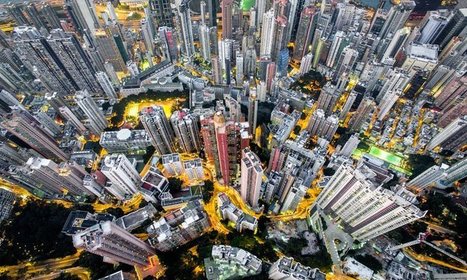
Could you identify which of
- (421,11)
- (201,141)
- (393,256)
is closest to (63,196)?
(201,141)

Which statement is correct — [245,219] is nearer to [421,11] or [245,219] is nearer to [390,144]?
[390,144]

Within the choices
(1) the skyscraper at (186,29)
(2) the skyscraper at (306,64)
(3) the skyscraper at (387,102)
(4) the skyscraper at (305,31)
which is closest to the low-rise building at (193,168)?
(2) the skyscraper at (306,64)

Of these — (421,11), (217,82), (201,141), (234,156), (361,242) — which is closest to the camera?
(361,242)

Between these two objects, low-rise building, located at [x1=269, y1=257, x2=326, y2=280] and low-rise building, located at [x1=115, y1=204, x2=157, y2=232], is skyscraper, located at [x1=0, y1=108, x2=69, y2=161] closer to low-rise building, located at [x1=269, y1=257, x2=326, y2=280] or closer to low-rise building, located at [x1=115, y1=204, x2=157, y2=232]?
low-rise building, located at [x1=115, y1=204, x2=157, y2=232]

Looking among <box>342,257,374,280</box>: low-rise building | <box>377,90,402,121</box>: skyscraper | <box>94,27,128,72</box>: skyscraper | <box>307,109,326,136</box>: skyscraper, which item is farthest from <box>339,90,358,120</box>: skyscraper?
<box>94,27,128,72</box>: skyscraper

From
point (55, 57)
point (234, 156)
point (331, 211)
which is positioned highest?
point (55, 57)

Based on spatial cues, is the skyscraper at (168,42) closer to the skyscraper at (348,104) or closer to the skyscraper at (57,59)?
the skyscraper at (57,59)

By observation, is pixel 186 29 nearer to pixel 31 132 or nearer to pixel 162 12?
pixel 162 12

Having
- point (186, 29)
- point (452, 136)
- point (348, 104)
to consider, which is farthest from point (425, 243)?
point (186, 29)

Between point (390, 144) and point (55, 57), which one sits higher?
point (55, 57)
